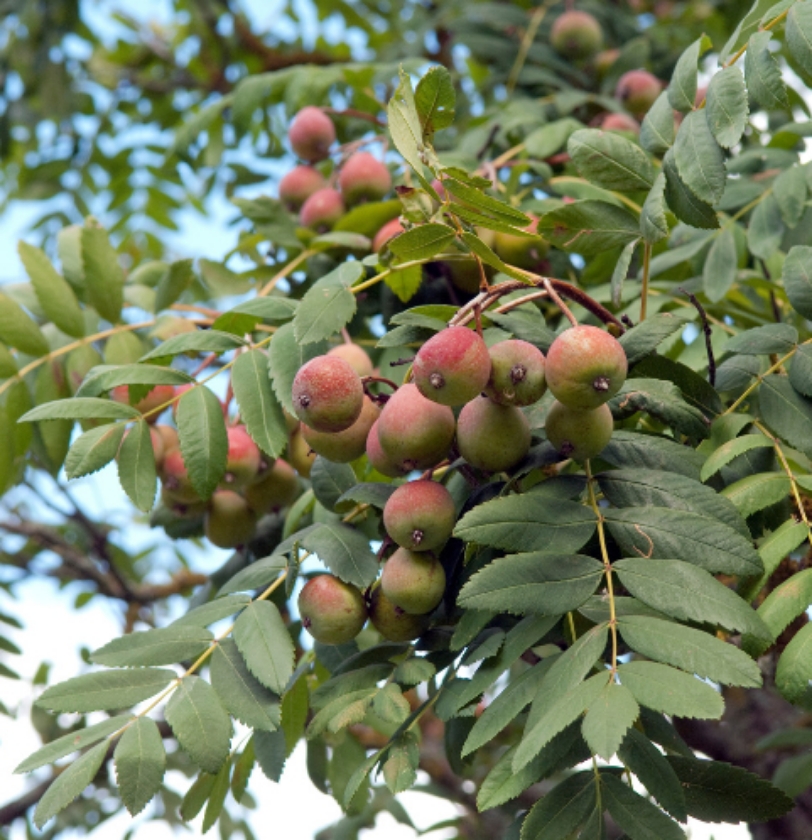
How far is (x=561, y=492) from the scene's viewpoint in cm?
115

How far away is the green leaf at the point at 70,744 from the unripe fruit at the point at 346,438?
0.41m

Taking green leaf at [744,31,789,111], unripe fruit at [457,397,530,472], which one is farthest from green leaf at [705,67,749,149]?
unripe fruit at [457,397,530,472]

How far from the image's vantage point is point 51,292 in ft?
5.84

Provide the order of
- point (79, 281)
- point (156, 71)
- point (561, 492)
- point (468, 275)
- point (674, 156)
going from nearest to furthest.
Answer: point (561, 492) < point (674, 156) < point (468, 275) < point (79, 281) < point (156, 71)

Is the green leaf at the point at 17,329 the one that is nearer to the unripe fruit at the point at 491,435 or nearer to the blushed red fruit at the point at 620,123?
the unripe fruit at the point at 491,435

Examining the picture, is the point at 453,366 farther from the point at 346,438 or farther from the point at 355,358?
the point at 355,358

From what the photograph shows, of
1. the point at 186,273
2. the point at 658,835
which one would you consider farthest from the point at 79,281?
the point at 658,835

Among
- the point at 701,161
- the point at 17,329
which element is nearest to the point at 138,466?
the point at 17,329

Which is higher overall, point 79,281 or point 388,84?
point 388,84

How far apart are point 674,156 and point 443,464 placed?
0.49m

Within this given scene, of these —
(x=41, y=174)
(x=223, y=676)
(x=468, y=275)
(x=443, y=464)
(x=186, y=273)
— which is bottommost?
(x=223, y=676)

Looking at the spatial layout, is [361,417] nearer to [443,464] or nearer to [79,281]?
[443,464]

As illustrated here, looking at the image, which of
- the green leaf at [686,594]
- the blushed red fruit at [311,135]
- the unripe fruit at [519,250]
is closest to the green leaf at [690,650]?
the green leaf at [686,594]

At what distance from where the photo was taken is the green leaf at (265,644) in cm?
112
